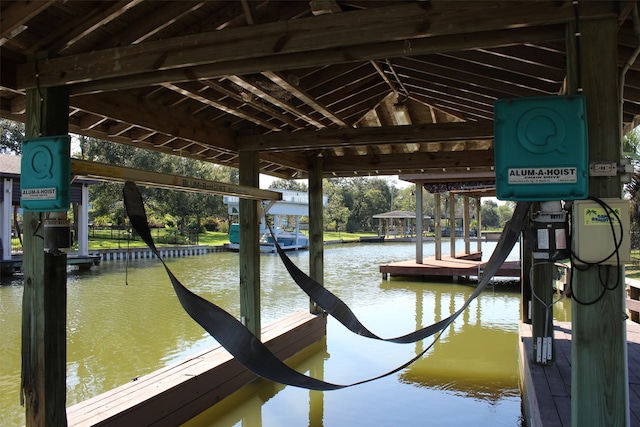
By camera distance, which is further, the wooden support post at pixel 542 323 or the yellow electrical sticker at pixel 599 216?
the wooden support post at pixel 542 323

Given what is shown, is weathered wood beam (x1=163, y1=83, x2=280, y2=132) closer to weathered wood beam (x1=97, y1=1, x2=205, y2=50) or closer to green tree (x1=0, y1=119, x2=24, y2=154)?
weathered wood beam (x1=97, y1=1, x2=205, y2=50)

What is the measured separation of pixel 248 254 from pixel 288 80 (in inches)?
81.2

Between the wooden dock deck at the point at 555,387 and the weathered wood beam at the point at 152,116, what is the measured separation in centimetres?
322

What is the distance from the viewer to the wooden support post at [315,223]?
21.1 ft

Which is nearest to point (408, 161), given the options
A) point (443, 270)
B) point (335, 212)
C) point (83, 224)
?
point (443, 270)

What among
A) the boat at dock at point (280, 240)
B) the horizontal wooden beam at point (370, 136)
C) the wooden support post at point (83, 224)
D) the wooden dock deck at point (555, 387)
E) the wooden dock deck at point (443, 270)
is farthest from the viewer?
the boat at dock at point (280, 240)

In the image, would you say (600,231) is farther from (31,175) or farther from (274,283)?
(274,283)

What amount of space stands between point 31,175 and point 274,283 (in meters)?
9.64

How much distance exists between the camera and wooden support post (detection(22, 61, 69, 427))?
2725mm

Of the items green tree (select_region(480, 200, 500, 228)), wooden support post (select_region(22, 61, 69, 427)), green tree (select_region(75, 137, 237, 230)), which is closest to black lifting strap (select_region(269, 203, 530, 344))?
wooden support post (select_region(22, 61, 69, 427))

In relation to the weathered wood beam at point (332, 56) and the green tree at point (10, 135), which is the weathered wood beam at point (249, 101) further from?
the green tree at point (10, 135)

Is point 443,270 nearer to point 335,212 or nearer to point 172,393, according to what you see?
point 172,393

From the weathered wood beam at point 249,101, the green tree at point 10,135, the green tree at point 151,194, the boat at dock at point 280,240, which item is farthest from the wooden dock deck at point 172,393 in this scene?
the green tree at point 10,135

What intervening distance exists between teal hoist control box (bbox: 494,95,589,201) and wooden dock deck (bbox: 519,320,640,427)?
1634mm
